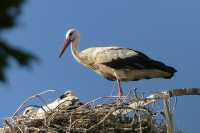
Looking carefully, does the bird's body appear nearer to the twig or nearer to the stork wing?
the stork wing

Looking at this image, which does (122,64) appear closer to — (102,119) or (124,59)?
(124,59)

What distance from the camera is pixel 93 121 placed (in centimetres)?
515

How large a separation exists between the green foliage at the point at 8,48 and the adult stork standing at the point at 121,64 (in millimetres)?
7508

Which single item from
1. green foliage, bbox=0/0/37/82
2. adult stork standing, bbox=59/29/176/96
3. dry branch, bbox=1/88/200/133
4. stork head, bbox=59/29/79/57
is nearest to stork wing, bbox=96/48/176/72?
adult stork standing, bbox=59/29/176/96

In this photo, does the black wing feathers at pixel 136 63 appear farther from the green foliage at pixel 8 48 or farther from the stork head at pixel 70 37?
the green foliage at pixel 8 48

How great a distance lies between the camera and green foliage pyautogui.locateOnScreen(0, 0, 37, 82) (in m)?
0.48

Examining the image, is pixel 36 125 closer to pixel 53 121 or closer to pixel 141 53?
pixel 53 121

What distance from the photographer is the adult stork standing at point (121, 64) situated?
8.21 meters

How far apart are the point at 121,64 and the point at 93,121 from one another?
3.46 m

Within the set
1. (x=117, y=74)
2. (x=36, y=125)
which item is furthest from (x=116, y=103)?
(x=117, y=74)

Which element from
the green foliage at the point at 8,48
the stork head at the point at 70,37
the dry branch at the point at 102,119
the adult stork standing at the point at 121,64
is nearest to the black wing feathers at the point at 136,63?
the adult stork standing at the point at 121,64

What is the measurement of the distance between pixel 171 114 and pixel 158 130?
Result: 532 mm

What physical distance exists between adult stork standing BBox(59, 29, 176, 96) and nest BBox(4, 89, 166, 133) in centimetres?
278

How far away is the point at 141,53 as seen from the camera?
865 centimetres
